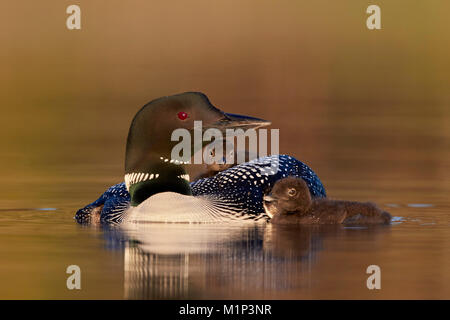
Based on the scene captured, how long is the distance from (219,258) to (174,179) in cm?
155

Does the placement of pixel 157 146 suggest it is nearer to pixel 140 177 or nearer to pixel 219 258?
pixel 140 177

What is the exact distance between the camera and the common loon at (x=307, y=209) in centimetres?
882

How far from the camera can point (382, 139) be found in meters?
15.9

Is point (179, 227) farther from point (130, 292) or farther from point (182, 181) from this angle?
point (130, 292)

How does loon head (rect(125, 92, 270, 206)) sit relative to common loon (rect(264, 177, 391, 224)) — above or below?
above

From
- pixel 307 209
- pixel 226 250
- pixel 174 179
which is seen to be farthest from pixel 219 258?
pixel 307 209

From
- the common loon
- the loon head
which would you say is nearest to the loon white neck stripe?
the loon head

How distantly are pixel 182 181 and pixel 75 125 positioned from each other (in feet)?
30.2

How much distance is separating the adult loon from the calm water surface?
0.52ft

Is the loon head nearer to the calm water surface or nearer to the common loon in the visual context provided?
the calm water surface

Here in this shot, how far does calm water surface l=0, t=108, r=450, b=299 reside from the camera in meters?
6.52

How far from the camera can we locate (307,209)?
29.2ft

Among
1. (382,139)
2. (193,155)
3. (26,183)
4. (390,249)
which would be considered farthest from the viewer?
(382,139)
